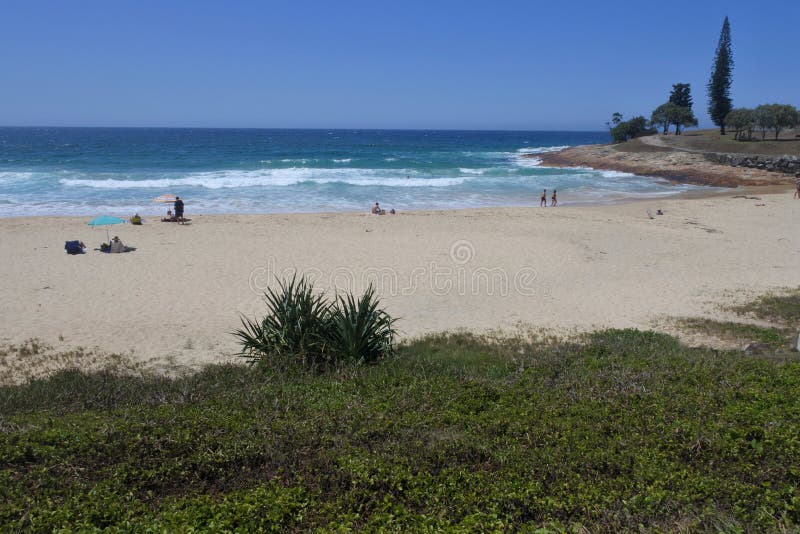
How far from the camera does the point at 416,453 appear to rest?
160 inches

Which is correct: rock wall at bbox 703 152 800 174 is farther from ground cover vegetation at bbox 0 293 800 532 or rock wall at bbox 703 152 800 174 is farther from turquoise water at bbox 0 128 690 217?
ground cover vegetation at bbox 0 293 800 532

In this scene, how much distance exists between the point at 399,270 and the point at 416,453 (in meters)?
10.6

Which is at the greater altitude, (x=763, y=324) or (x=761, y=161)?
(x=761, y=161)

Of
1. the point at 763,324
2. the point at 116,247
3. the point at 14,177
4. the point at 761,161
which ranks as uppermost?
the point at 761,161

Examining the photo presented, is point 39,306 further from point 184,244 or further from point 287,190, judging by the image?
point 287,190

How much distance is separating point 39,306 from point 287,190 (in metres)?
22.5

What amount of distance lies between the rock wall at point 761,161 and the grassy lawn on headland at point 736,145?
8.97 feet

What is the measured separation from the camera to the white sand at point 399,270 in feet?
34.4

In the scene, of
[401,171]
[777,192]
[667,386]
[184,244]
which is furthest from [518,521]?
[401,171]

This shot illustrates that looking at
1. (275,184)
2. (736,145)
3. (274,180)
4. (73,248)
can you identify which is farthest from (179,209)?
(736,145)

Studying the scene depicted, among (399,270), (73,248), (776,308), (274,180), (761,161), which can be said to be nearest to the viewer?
(776,308)

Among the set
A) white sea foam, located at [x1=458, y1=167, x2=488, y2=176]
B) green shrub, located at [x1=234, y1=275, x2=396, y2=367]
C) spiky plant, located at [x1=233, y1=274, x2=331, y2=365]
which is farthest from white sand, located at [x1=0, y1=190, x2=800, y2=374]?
white sea foam, located at [x1=458, y1=167, x2=488, y2=176]

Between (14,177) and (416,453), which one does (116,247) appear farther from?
(14,177)

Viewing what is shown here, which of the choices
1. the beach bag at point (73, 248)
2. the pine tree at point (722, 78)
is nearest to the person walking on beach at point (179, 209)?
the beach bag at point (73, 248)
